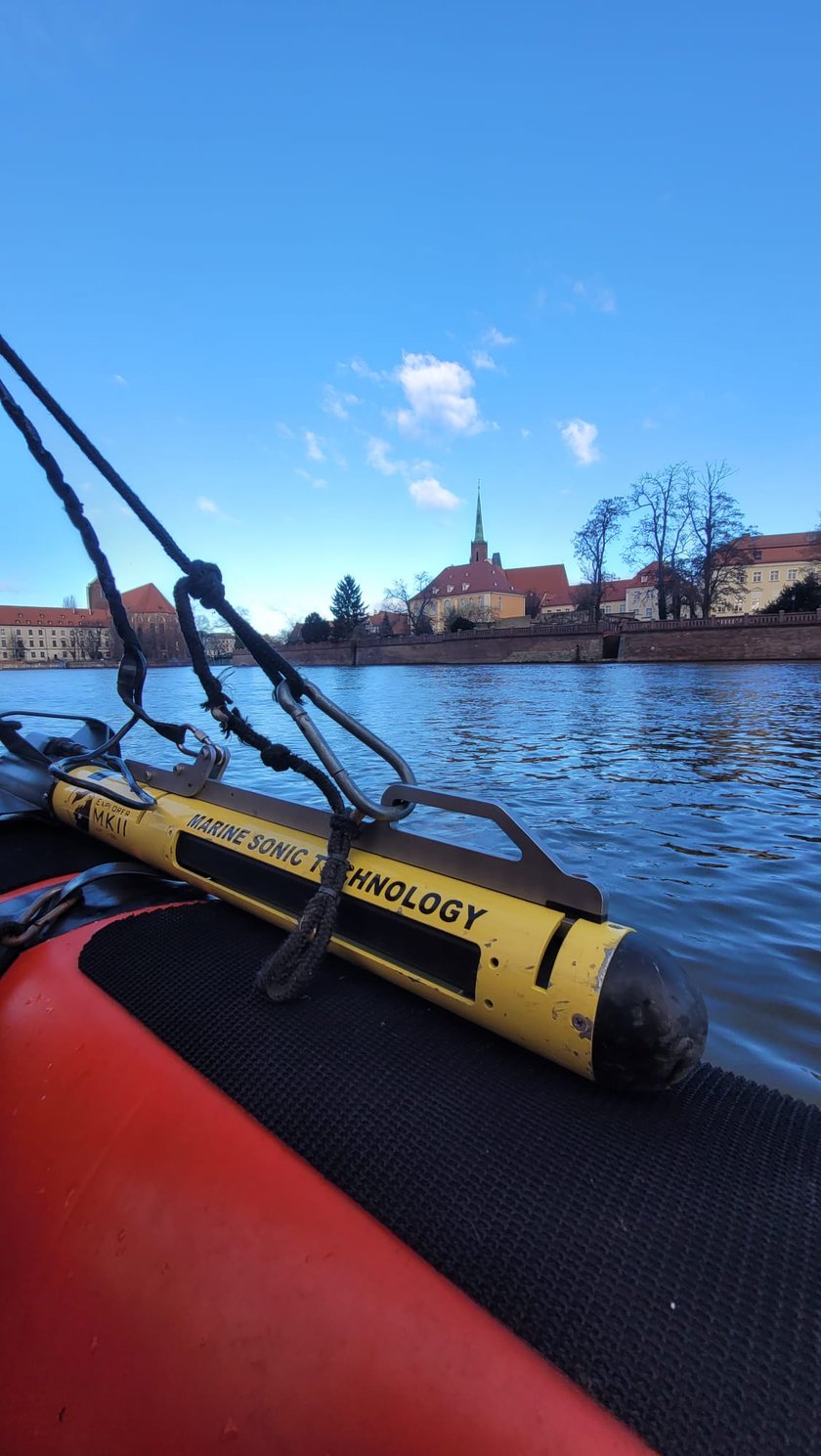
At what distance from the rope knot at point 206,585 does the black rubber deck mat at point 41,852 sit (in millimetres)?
1217

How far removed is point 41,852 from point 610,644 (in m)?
43.4

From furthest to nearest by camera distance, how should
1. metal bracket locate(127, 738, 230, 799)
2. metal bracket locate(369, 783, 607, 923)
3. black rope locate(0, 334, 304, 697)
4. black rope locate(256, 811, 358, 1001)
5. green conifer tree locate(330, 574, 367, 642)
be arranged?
green conifer tree locate(330, 574, 367, 642) < metal bracket locate(127, 738, 230, 799) < black rope locate(0, 334, 304, 697) < black rope locate(256, 811, 358, 1001) < metal bracket locate(369, 783, 607, 923)

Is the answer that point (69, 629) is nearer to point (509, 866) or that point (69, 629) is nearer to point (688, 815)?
point (688, 815)

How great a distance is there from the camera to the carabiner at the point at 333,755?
1.62m

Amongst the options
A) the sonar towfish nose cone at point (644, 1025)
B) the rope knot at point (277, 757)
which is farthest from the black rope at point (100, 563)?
the sonar towfish nose cone at point (644, 1025)

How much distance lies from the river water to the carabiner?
0.34 m

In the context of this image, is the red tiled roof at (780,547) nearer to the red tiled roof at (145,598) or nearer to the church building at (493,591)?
the church building at (493,591)

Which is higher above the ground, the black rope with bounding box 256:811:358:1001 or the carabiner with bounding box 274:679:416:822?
the carabiner with bounding box 274:679:416:822

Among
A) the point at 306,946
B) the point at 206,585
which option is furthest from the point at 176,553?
the point at 306,946

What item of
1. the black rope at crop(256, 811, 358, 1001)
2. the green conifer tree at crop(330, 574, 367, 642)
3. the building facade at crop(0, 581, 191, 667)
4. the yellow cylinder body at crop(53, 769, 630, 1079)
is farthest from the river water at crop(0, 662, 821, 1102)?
the building facade at crop(0, 581, 191, 667)

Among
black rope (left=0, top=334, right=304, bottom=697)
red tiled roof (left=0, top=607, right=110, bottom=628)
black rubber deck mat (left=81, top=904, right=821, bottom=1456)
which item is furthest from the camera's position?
red tiled roof (left=0, top=607, right=110, bottom=628)

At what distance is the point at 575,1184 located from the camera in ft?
3.23

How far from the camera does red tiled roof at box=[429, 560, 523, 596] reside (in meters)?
82.9

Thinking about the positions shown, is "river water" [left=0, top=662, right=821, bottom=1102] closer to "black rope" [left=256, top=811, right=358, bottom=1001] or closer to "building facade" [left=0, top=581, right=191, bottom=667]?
"black rope" [left=256, top=811, right=358, bottom=1001]
